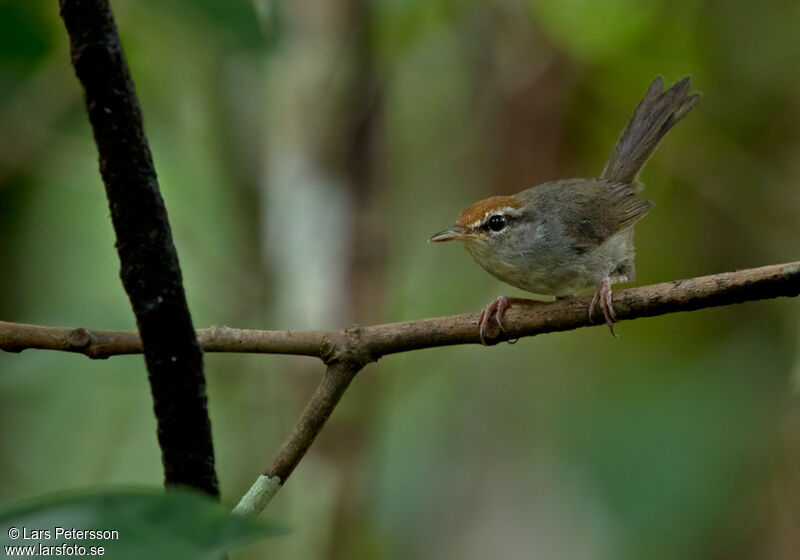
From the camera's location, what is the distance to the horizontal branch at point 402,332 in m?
1.86

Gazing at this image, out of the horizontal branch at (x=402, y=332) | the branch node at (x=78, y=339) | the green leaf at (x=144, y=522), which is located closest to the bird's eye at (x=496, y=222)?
the horizontal branch at (x=402, y=332)

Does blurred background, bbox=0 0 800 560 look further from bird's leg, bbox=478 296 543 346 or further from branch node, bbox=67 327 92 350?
Result: branch node, bbox=67 327 92 350

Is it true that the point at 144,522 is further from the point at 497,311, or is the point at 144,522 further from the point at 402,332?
the point at 497,311

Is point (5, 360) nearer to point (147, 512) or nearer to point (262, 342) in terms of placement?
point (262, 342)

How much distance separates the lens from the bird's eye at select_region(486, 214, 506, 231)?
3973 mm

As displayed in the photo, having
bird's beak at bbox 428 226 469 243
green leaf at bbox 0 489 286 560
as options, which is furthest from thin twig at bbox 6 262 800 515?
bird's beak at bbox 428 226 469 243

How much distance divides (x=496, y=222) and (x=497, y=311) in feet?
3.75

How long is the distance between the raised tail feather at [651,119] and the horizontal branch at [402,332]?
2.46 metres

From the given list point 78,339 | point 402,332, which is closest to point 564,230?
point 402,332

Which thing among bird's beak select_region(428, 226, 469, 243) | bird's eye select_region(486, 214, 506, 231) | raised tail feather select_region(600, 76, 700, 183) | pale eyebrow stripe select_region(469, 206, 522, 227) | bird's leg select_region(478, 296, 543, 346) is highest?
raised tail feather select_region(600, 76, 700, 183)

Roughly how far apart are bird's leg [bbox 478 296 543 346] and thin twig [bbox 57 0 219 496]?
1.08 metres

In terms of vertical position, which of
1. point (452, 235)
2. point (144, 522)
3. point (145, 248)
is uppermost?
point (452, 235)

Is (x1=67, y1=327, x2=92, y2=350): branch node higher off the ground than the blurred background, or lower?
lower

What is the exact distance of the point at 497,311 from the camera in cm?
291
